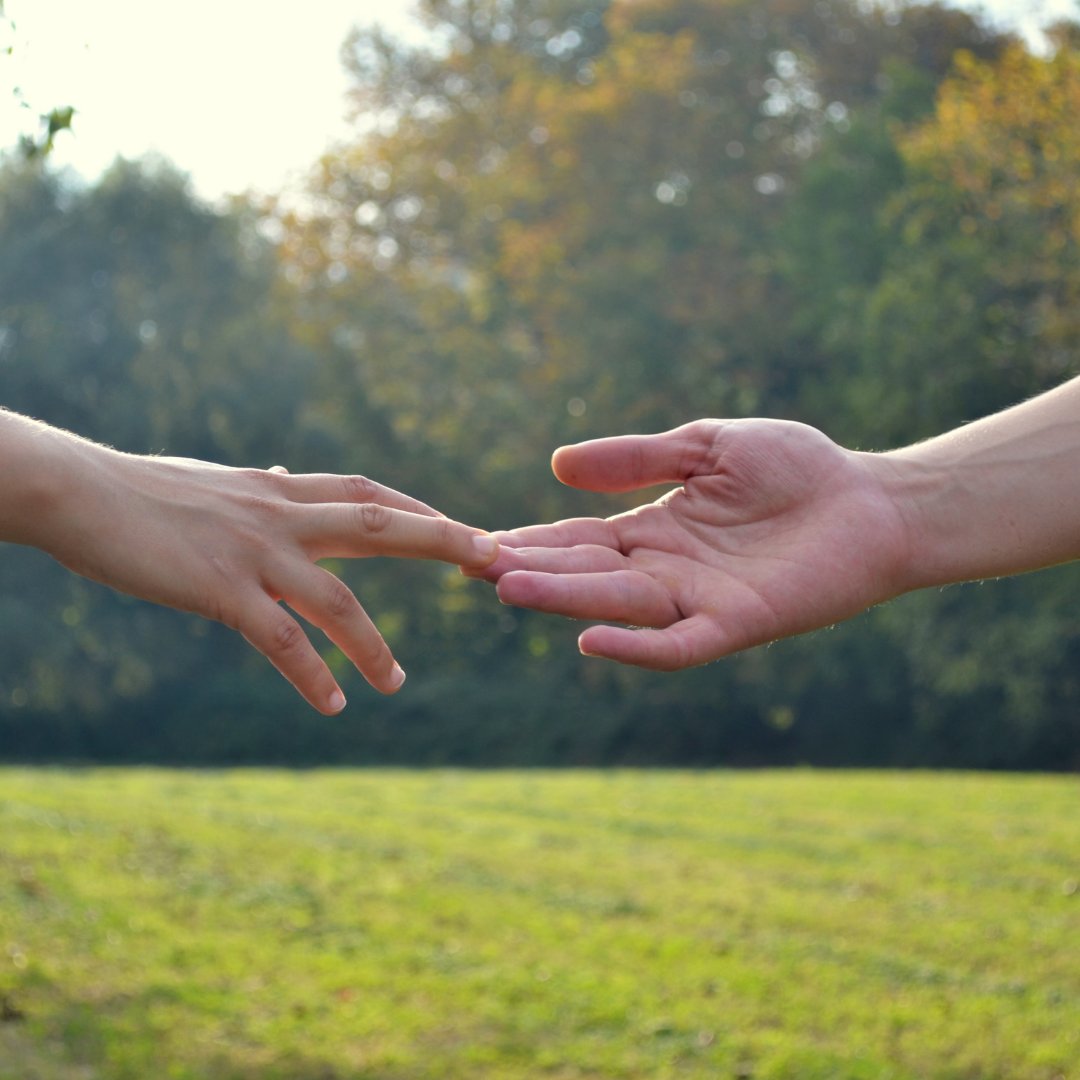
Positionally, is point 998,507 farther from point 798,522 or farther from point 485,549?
point 485,549

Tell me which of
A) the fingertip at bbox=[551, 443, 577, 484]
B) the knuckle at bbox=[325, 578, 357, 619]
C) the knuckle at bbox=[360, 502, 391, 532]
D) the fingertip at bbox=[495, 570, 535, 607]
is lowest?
the knuckle at bbox=[325, 578, 357, 619]

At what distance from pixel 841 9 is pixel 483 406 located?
9.02m

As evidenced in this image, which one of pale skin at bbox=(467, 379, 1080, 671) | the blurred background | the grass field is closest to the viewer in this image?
pale skin at bbox=(467, 379, 1080, 671)

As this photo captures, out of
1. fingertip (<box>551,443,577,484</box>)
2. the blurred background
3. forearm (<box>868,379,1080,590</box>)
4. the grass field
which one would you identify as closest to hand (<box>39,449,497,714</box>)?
fingertip (<box>551,443,577,484</box>)

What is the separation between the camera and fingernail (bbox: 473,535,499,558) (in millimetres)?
2484

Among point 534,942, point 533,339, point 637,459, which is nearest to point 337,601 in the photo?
point 637,459

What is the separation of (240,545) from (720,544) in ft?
3.48

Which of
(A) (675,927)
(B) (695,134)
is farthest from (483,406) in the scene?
(A) (675,927)

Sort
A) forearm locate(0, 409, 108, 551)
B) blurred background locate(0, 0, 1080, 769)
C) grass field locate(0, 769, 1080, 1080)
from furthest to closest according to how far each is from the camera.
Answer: blurred background locate(0, 0, 1080, 769) < grass field locate(0, 769, 1080, 1080) < forearm locate(0, 409, 108, 551)

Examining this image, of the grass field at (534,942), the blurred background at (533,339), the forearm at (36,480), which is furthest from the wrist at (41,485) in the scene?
the blurred background at (533,339)

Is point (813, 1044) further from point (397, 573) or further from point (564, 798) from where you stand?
point (397, 573)

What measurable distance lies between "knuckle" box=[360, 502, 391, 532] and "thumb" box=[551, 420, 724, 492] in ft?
Answer: 1.62

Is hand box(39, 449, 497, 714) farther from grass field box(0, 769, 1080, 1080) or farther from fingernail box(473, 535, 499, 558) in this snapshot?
grass field box(0, 769, 1080, 1080)

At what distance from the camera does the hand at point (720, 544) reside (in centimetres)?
260
